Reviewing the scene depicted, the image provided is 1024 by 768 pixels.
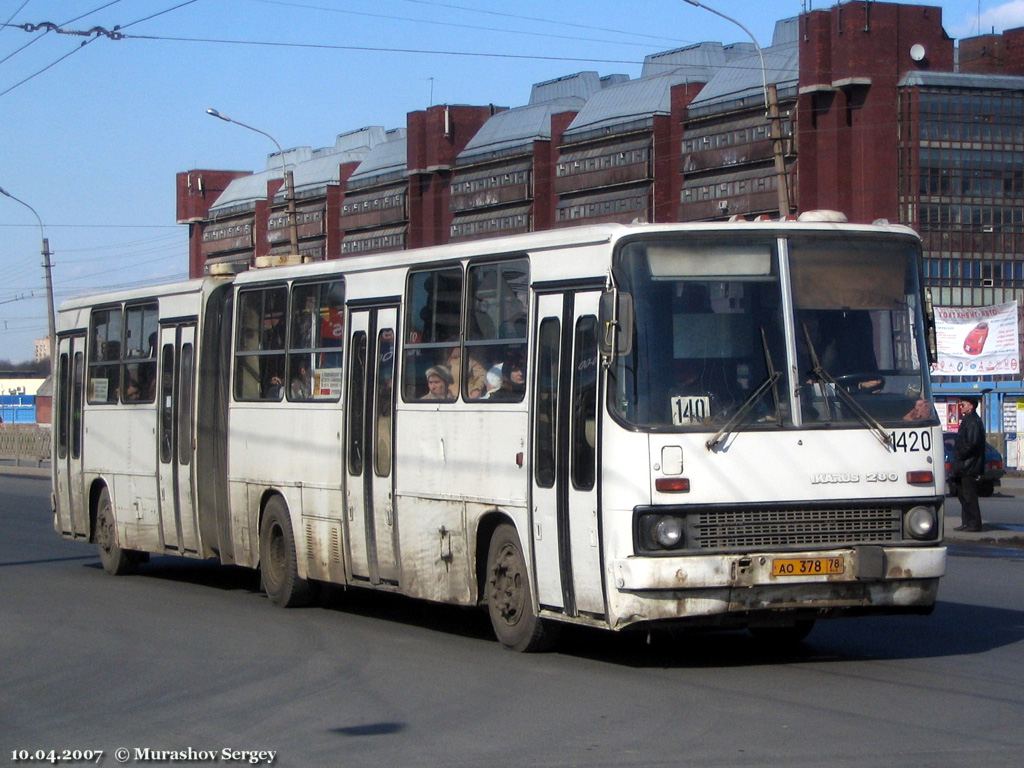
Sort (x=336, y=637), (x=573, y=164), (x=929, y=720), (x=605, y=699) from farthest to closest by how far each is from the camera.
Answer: (x=573, y=164), (x=336, y=637), (x=605, y=699), (x=929, y=720)

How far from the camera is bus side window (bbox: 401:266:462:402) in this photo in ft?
38.6

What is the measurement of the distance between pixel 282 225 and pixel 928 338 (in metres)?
76.4

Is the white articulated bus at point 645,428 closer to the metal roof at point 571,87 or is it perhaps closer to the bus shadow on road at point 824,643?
the bus shadow on road at point 824,643

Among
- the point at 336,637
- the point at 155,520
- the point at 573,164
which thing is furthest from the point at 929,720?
the point at 573,164

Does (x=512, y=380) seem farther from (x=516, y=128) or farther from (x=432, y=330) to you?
(x=516, y=128)

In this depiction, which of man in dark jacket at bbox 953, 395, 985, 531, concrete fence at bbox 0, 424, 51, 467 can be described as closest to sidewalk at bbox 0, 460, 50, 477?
concrete fence at bbox 0, 424, 51, 467

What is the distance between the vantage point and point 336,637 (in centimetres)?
1215

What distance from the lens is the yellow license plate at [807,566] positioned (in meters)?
9.59

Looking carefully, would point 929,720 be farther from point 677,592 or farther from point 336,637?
point 336,637

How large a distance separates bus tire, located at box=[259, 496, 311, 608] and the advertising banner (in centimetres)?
3633

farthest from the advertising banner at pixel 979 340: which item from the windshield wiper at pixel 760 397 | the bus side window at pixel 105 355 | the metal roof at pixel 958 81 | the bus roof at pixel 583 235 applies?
the windshield wiper at pixel 760 397

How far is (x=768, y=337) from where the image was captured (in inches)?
388

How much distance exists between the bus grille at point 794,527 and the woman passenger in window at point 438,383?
2850 millimetres

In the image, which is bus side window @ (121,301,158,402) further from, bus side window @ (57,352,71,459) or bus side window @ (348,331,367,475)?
bus side window @ (348,331,367,475)
